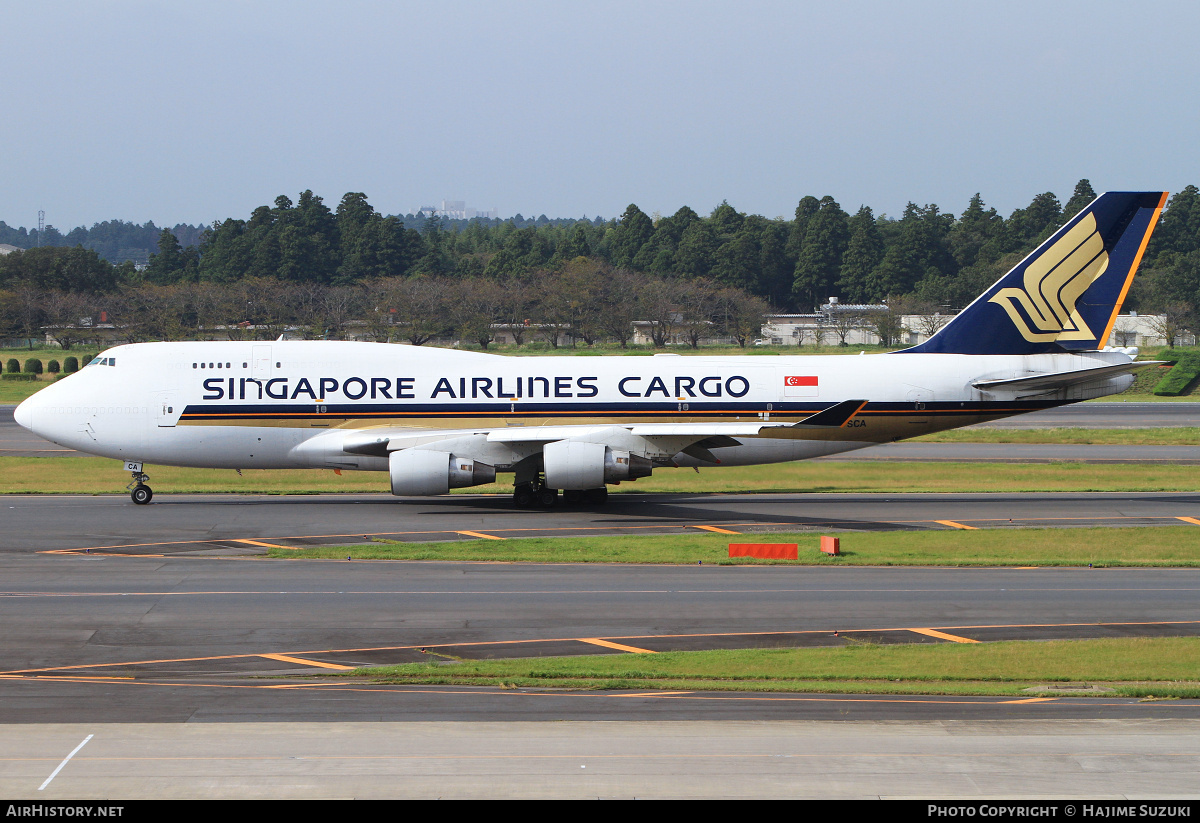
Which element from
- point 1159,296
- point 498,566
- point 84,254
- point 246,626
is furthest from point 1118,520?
point 84,254

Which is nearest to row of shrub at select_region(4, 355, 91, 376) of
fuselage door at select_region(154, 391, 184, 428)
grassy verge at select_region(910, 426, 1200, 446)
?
fuselage door at select_region(154, 391, 184, 428)

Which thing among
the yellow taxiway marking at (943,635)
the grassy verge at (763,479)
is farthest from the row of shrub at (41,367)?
the yellow taxiway marking at (943,635)

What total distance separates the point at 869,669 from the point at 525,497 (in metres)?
20.1

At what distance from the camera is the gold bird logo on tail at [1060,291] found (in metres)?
38.1

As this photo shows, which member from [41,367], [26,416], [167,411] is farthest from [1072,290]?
[41,367]

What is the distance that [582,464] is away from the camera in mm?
34406

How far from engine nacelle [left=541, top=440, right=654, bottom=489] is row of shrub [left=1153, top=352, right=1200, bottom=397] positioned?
71.4 metres

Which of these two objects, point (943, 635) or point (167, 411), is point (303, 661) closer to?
point (943, 635)

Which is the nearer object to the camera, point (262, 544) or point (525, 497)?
point (262, 544)

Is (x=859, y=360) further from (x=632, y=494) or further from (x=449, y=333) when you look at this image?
(x=449, y=333)

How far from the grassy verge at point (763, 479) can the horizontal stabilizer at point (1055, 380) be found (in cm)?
509

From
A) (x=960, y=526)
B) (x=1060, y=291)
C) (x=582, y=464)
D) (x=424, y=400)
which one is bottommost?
(x=960, y=526)

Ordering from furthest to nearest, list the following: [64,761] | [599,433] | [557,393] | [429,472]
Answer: [557,393] < [599,433] < [429,472] < [64,761]

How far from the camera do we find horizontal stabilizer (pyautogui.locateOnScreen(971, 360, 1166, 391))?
119 feet
